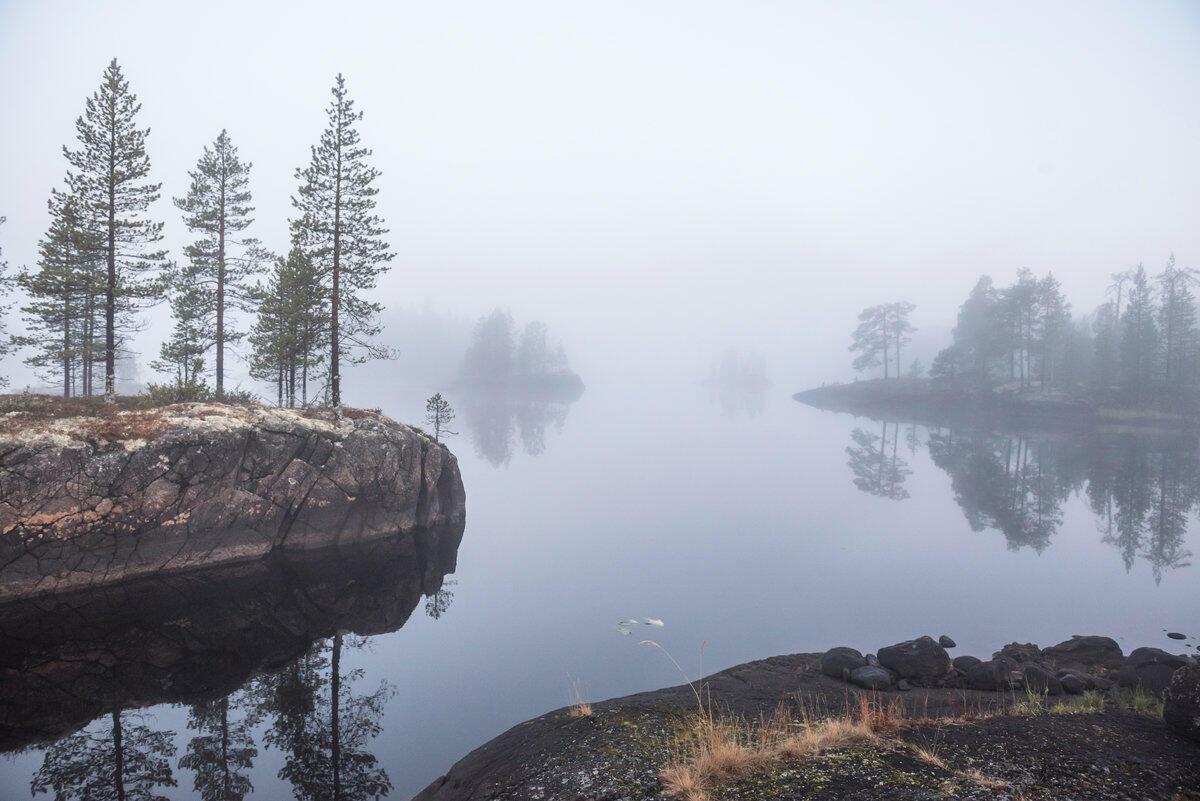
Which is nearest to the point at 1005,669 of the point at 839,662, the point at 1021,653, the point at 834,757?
the point at 1021,653

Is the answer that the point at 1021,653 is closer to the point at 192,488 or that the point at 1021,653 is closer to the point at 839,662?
the point at 839,662

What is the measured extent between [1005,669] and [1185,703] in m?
6.10

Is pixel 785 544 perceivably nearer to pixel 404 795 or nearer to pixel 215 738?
pixel 404 795

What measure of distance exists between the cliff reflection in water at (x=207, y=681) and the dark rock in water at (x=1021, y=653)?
53.8ft

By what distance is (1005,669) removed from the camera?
12812mm

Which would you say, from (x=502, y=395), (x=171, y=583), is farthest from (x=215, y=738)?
(x=502, y=395)

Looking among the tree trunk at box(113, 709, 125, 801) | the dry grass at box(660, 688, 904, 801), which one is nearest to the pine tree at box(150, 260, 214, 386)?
the tree trunk at box(113, 709, 125, 801)

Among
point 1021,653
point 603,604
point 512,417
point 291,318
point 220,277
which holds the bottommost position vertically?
point 603,604

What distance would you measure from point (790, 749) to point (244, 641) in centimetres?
1468

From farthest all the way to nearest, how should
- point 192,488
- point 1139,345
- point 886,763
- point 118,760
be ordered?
point 1139,345, point 192,488, point 118,760, point 886,763

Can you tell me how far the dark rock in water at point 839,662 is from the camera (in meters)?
13.2

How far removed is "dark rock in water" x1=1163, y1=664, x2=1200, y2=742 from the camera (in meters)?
7.23

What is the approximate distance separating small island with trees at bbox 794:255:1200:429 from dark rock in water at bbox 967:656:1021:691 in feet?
250

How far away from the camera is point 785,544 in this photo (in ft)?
83.4
